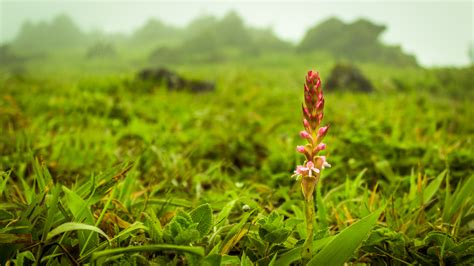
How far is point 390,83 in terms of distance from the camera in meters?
12.9

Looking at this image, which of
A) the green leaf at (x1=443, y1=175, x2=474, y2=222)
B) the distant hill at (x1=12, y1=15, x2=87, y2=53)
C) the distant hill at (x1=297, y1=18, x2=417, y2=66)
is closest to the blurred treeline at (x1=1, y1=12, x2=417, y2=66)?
the distant hill at (x1=297, y1=18, x2=417, y2=66)

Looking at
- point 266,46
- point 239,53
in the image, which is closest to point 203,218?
point 239,53

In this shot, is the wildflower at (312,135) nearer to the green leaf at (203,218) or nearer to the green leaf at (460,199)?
the green leaf at (203,218)

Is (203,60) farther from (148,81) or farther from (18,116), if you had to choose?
(18,116)

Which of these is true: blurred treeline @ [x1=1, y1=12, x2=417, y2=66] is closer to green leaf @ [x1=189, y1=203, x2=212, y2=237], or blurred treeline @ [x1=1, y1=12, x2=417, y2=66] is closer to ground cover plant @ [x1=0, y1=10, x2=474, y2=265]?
ground cover plant @ [x1=0, y1=10, x2=474, y2=265]

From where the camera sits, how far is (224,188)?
239 cm

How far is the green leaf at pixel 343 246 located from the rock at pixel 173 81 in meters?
7.42

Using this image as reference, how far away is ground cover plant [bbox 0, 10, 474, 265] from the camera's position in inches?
46.6

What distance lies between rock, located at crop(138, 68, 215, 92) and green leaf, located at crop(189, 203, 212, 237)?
23.8ft

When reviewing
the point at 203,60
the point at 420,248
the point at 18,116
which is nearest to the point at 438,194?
the point at 420,248

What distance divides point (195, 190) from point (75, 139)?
1.69 metres

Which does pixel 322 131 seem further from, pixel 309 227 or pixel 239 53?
pixel 239 53

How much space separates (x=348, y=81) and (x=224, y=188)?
945cm

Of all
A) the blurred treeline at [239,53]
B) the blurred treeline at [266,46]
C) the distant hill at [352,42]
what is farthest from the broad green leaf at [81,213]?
the distant hill at [352,42]
